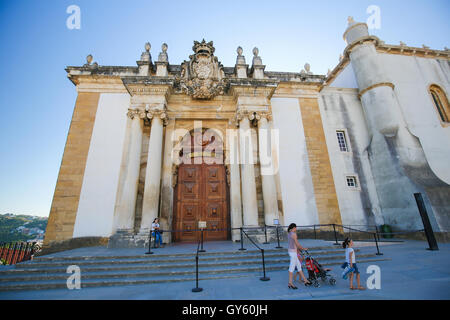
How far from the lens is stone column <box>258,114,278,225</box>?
929 centimetres

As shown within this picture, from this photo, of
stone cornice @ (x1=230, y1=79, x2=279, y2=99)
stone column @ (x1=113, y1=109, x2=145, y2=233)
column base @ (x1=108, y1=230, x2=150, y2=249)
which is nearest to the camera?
column base @ (x1=108, y1=230, x2=150, y2=249)

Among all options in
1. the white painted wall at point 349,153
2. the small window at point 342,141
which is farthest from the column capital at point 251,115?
the small window at point 342,141

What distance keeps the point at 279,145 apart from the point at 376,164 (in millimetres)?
6168

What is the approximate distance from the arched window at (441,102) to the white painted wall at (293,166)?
38.1 ft

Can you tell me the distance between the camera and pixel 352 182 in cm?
1187

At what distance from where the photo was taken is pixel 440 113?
14.5 meters

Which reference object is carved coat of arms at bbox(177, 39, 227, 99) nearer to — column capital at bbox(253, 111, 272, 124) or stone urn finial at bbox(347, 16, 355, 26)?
column capital at bbox(253, 111, 272, 124)

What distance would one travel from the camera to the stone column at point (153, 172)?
866 cm

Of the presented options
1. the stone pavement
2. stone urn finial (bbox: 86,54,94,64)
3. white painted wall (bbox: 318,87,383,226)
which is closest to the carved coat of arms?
stone urn finial (bbox: 86,54,94,64)

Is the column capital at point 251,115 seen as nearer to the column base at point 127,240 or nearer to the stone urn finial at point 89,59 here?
the column base at point 127,240

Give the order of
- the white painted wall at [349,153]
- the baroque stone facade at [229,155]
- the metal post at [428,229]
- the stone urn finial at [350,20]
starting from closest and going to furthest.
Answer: the metal post at [428,229] < the baroque stone facade at [229,155] < the white painted wall at [349,153] < the stone urn finial at [350,20]

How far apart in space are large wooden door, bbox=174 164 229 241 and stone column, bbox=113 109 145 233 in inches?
84.7

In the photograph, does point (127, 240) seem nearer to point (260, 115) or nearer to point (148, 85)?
point (148, 85)

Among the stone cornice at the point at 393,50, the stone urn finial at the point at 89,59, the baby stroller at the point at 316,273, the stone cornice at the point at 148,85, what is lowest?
the baby stroller at the point at 316,273
